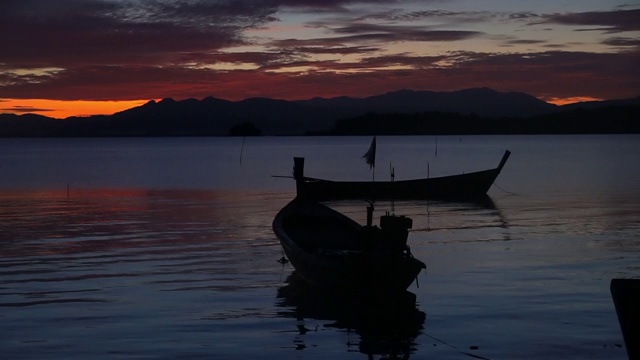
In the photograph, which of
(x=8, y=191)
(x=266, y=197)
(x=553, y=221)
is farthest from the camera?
(x=8, y=191)

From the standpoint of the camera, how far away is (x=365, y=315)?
54.4ft

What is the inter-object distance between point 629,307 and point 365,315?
1174 cm

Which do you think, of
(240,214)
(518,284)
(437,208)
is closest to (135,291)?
(518,284)

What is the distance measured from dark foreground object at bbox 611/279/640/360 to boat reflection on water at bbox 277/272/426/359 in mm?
8671

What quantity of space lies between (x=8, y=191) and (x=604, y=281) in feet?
151

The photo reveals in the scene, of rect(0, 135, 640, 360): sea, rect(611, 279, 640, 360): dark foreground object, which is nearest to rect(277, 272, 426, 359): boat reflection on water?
rect(0, 135, 640, 360): sea

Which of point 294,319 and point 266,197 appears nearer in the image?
point 294,319

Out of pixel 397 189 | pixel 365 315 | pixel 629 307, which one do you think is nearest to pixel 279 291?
pixel 365 315

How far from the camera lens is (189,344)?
14125mm

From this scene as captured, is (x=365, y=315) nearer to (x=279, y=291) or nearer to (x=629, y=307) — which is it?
(x=279, y=291)

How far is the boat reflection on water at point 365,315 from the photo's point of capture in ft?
47.1

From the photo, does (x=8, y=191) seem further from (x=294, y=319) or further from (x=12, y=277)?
(x=294, y=319)

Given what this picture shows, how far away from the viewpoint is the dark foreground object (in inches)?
198

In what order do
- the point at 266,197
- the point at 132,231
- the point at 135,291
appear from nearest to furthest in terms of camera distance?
the point at 135,291, the point at 132,231, the point at 266,197
